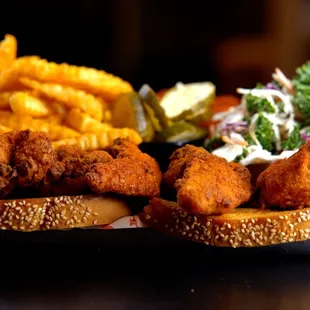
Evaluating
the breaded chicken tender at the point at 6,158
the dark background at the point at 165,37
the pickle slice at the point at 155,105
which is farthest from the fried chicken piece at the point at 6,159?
the dark background at the point at 165,37

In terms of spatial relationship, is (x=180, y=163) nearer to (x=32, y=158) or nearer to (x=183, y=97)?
(x=32, y=158)

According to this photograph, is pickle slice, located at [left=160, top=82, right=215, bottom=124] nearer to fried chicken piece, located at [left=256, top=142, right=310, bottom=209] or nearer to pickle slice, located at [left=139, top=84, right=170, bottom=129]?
pickle slice, located at [left=139, top=84, right=170, bottom=129]

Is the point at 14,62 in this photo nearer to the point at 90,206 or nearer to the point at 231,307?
the point at 90,206

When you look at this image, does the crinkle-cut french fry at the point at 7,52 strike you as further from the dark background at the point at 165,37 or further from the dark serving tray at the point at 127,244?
the dark background at the point at 165,37

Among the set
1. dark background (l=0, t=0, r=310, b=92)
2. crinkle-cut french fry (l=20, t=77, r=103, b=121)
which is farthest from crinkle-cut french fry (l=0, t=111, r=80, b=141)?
dark background (l=0, t=0, r=310, b=92)

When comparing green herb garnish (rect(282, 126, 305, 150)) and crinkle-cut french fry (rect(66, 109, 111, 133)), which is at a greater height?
crinkle-cut french fry (rect(66, 109, 111, 133))

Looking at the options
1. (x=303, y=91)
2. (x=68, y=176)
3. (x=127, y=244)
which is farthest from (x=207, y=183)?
(x=303, y=91)
